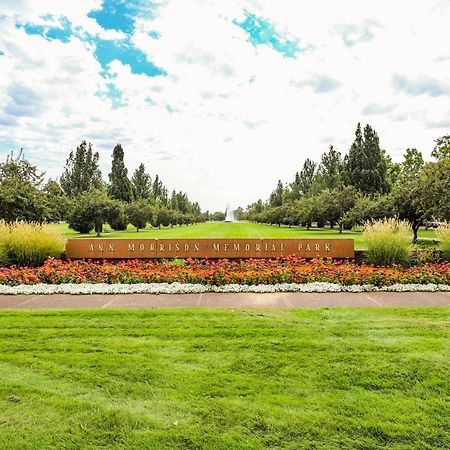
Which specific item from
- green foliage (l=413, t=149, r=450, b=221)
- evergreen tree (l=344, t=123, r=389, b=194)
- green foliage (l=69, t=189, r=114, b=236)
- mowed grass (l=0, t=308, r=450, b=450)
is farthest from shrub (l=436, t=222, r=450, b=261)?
evergreen tree (l=344, t=123, r=389, b=194)

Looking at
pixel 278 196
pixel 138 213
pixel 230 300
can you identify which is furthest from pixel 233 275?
pixel 278 196

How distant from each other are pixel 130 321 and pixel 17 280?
13.6ft

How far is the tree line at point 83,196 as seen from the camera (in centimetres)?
1596

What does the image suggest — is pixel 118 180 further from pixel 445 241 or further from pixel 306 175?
pixel 445 241

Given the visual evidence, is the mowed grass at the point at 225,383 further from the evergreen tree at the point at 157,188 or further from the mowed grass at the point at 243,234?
the evergreen tree at the point at 157,188

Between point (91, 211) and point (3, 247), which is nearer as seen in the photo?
point (3, 247)

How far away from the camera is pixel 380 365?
13.0 ft

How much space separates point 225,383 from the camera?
3.64 m

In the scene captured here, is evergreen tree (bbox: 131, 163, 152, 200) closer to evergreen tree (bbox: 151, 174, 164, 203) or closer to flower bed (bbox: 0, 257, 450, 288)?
evergreen tree (bbox: 151, 174, 164, 203)

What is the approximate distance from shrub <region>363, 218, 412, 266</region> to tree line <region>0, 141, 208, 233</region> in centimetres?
1224

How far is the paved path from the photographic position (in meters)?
6.65

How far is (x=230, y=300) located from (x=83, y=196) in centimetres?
3069

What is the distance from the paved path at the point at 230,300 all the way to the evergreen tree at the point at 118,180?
173ft

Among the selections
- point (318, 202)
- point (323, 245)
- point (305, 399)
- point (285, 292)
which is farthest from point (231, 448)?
point (318, 202)
